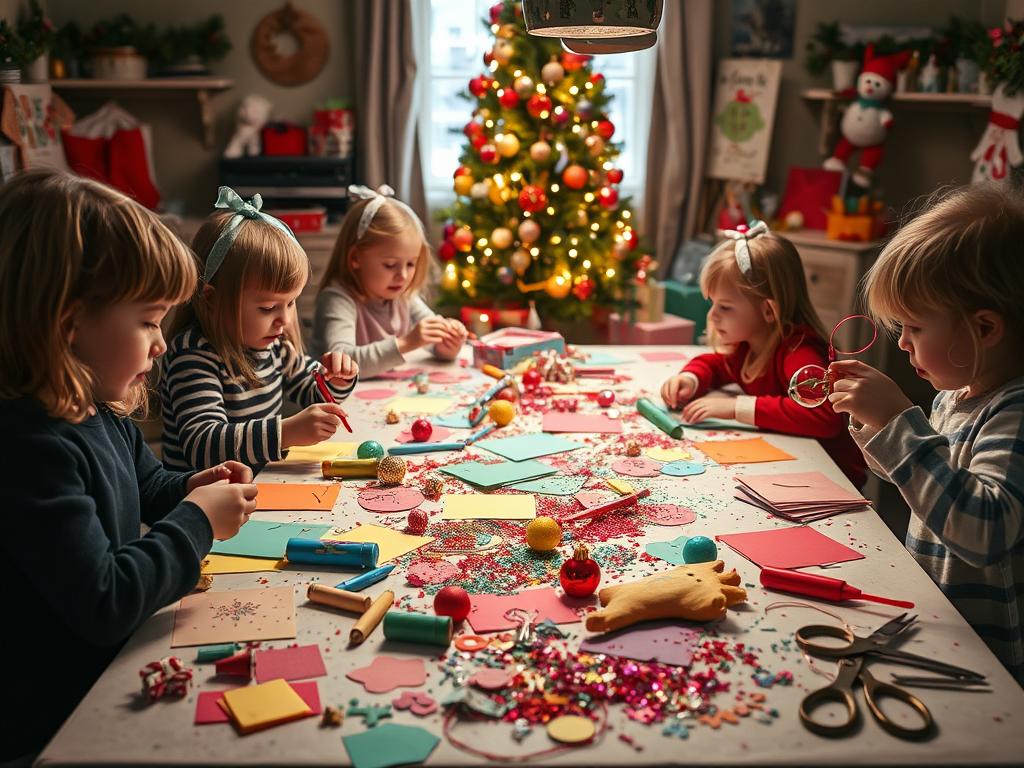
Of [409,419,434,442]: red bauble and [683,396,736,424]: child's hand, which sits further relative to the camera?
[683,396,736,424]: child's hand

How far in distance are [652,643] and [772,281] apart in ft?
3.89

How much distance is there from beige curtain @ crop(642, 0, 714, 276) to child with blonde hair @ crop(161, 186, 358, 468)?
3.07 m

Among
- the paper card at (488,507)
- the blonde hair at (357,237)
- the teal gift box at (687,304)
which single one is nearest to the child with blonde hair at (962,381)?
the paper card at (488,507)

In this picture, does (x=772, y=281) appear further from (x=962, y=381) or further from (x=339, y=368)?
(x=339, y=368)

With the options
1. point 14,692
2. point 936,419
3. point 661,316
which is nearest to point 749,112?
point 661,316

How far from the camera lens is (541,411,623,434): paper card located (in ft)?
6.19

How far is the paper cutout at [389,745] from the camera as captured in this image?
0.89 m

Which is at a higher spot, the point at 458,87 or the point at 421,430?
the point at 458,87

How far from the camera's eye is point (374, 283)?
2510mm

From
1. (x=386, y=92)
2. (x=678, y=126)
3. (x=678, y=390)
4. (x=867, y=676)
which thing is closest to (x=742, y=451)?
(x=678, y=390)

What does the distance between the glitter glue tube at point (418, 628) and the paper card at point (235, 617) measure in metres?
0.12

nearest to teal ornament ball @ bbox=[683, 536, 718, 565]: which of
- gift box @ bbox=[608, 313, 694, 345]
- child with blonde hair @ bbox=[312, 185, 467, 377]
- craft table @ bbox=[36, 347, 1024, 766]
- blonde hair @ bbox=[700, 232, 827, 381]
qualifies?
craft table @ bbox=[36, 347, 1024, 766]

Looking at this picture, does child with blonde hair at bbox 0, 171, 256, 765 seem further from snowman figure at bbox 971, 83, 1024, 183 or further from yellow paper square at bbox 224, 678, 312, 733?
snowman figure at bbox 971, 83, 1024, 183

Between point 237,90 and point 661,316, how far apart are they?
231cm
